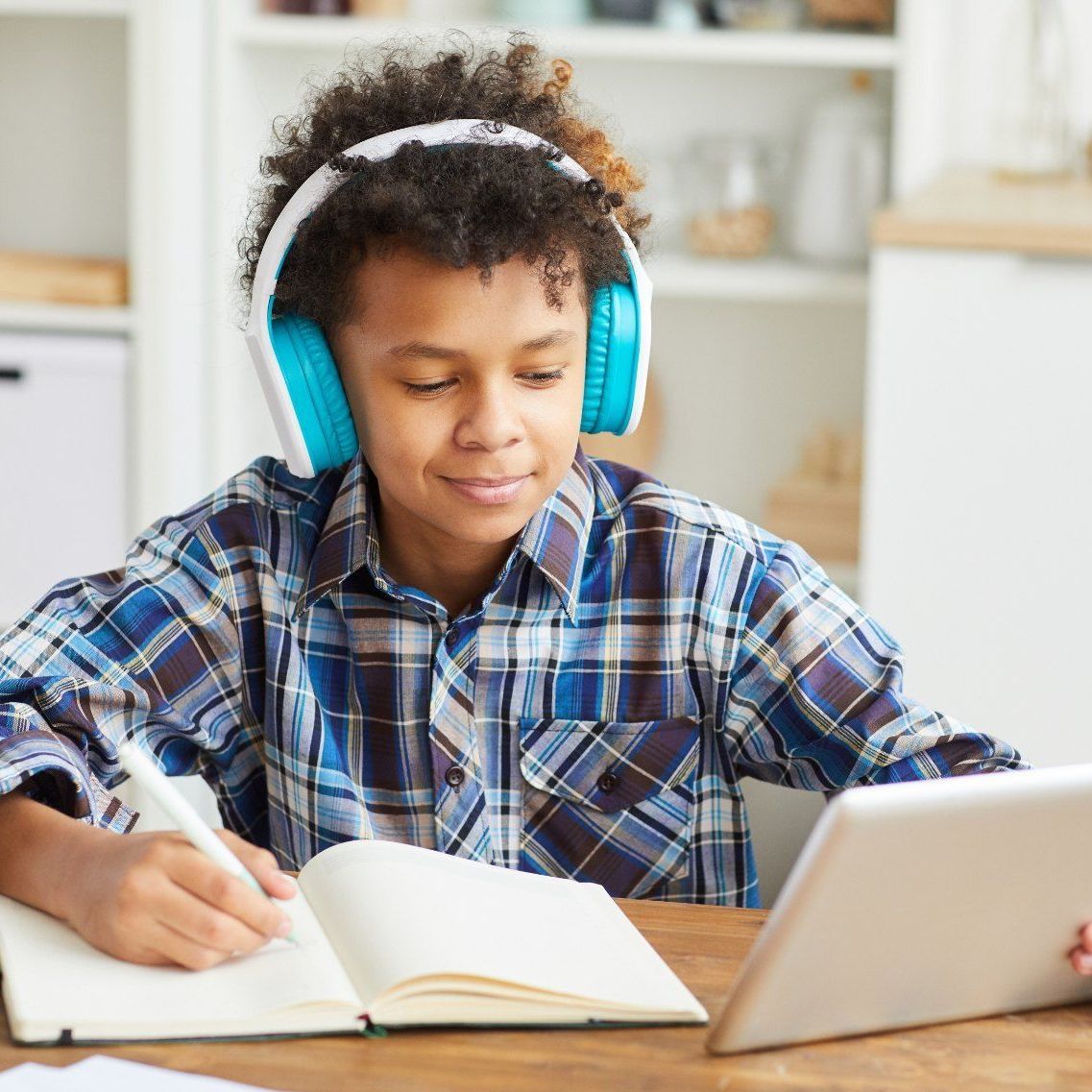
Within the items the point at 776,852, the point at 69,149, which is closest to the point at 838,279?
the point at 69,149

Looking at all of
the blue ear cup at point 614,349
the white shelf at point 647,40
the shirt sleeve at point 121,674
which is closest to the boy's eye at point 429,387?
the blue ear cup at point 614,349

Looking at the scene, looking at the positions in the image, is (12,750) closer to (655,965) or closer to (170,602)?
(170,602)

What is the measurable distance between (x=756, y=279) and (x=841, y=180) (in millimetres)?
197

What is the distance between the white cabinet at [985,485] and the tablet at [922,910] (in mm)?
1421

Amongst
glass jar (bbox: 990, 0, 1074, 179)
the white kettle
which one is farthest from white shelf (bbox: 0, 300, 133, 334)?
glass jar (bbox: 990, 0, 1074, 179)

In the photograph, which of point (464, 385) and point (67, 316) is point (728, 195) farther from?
point (464, 385)

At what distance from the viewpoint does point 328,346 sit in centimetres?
→ 109

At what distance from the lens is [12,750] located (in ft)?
3.13

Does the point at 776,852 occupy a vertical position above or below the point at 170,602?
below

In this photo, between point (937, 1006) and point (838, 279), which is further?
point (838, 279)

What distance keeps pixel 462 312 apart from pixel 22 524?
1.80 m

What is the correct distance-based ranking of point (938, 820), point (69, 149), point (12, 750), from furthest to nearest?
point (69, 149) < point (12, 750) < point (938, 820)

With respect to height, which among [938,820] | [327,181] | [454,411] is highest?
[327,181]

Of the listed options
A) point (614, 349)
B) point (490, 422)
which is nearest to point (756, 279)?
point (614, 349)
